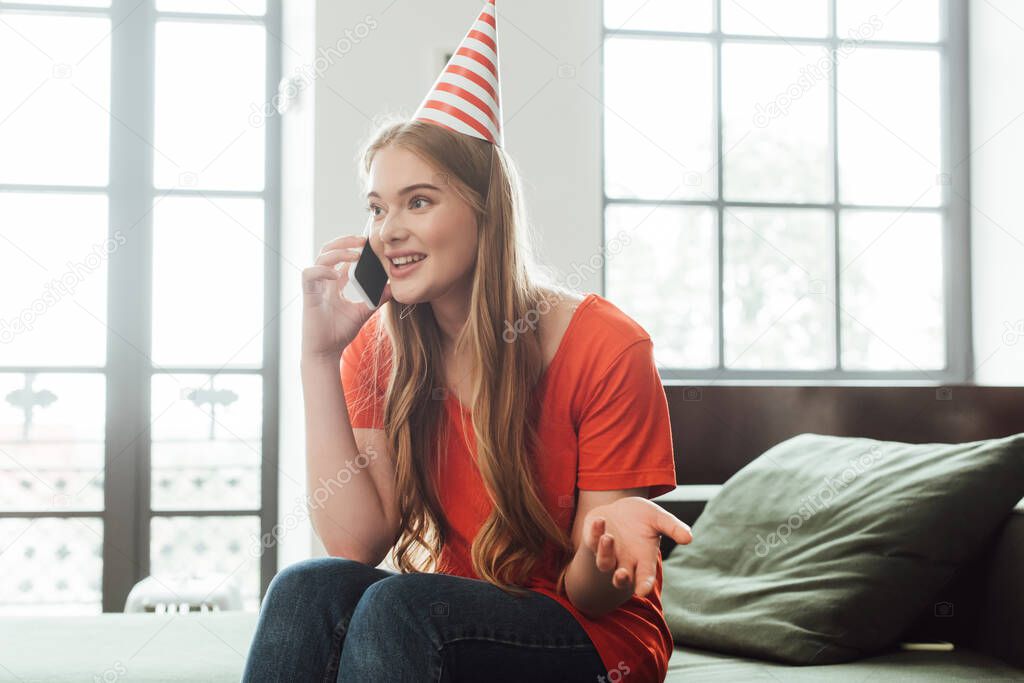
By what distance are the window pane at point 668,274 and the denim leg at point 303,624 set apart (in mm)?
1656

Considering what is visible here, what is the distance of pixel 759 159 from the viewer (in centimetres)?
263

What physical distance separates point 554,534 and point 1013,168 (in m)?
1.99

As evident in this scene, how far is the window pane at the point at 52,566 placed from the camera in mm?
2533

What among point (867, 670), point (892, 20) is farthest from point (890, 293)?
point (867, 670)

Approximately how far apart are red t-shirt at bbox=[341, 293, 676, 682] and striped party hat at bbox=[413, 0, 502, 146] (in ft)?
0.87

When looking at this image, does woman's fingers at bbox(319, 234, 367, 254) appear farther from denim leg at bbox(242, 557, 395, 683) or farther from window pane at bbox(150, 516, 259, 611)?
window pane at bbox(150, 516, 259, 611)

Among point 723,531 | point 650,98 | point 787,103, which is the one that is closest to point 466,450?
point 723,531

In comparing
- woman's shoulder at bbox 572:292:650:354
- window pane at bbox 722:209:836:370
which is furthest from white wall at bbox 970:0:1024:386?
woman's shoulder at bbox 572:292:650:354

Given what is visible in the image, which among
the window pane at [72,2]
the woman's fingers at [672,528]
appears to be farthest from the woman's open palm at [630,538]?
the window pane at [72,2]

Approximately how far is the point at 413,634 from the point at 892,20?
2463mm

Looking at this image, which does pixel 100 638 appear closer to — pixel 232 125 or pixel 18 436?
pixel 18 436

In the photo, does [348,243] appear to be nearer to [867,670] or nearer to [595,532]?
[595,532]

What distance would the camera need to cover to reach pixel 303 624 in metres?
0.97

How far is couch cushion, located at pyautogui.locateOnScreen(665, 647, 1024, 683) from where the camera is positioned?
1173 millimetres
